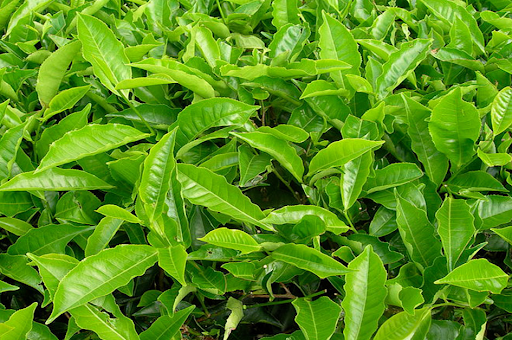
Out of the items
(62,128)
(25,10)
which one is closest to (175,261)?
(62,128)

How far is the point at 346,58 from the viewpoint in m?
1.53

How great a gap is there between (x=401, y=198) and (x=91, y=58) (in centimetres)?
89

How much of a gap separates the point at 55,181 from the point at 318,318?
72 centimetres

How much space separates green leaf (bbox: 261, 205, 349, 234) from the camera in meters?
1.18

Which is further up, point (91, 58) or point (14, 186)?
point (91, 58)

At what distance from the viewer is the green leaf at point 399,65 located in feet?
4.82

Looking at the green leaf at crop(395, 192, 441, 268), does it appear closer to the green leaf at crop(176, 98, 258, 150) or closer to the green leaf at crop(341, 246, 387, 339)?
the green leaf at crop(341, 246, 387, 339)

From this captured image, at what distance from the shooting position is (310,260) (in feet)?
3.78

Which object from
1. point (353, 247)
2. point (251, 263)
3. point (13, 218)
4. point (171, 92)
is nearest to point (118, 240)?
point (13, 218)

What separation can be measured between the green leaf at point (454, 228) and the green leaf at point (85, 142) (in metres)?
0.78

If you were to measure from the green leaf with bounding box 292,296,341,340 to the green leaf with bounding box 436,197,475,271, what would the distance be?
28 centimetres

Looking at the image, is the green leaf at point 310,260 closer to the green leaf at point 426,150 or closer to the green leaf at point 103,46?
the green leaf at point 426,150

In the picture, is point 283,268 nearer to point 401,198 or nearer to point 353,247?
point 353,247

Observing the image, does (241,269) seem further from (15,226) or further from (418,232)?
(15,226)
